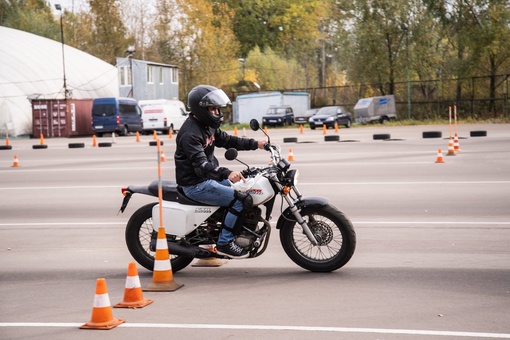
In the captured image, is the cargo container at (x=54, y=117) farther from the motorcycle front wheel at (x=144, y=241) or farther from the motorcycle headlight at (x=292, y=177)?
the motorcycle headlight at (x=292, y=177)

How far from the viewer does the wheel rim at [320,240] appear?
8.45m

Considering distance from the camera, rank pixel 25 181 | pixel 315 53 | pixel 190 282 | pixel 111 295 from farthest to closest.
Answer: pixel 315 53 < pixel 25 181 < pixel 190 282 < pixel 111 295

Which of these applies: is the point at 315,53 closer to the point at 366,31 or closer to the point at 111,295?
the point at 366,31

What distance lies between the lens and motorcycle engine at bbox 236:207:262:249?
27.5ft

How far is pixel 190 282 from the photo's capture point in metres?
8.25

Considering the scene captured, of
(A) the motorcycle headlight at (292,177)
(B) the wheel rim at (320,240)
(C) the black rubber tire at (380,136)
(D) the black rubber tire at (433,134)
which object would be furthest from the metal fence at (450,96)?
(A) the motorcycle headlight at (292,177)

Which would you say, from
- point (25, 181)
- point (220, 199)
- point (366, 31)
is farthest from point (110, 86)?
point (220, 199)

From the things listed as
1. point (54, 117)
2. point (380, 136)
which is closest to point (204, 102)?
point (380, 136)

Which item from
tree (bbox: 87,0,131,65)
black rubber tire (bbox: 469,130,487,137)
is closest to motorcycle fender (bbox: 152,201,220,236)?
black rubber tire (bbox: 469,130,487,137)

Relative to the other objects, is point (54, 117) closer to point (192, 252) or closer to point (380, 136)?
point (380, 136)

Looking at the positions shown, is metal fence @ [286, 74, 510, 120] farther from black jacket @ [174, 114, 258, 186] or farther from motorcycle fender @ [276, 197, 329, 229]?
black jacket @ [174, 114, 258, 186]

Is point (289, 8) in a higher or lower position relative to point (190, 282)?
higher

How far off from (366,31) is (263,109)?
9.52m

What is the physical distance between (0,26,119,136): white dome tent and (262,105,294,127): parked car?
14.5 metres
